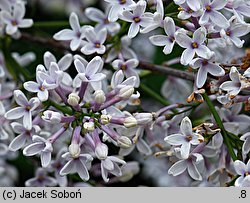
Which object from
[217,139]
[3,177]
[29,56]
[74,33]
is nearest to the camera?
[217,139]

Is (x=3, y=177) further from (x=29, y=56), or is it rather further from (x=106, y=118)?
(x=106, y=118)

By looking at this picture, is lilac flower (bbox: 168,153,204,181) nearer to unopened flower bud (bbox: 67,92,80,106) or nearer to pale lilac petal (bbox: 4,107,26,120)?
unopened flower bud (bbox: 67,92,80,106)

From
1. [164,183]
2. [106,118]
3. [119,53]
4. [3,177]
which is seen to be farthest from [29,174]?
[106,118]

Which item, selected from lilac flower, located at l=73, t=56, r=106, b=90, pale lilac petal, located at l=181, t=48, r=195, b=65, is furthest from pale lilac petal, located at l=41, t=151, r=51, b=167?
pale lilac petal, located at l=181, t=48, r=195, b=65

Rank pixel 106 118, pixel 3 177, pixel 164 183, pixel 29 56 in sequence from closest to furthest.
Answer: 1. pixel 106 118
2. pixel 29 56
3. pixel 3 177
4. pixel 164 183

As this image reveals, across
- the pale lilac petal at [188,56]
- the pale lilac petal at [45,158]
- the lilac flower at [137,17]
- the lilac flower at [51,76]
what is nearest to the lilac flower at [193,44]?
the pale lilac petal at [188,56]

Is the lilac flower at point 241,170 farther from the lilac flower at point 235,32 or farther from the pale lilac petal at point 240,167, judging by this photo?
the lilac flower at point 235,32
